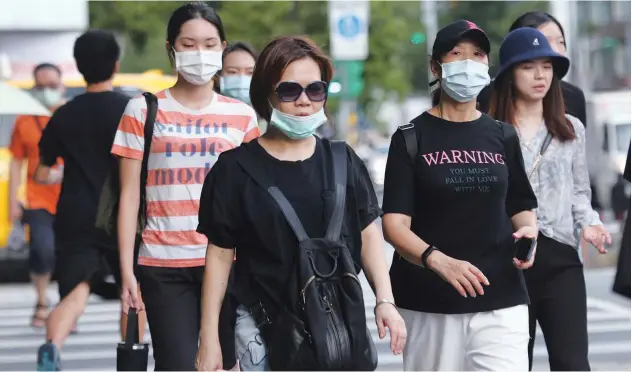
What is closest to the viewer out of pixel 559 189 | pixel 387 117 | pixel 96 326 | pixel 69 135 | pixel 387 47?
pixel 559 189

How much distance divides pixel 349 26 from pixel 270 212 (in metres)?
20.3

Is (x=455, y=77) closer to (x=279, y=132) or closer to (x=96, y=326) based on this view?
(x=279, y=132)

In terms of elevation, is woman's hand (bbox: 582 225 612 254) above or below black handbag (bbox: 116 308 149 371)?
above

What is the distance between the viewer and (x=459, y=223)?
5.28 metres

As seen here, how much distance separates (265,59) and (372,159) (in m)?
33.6

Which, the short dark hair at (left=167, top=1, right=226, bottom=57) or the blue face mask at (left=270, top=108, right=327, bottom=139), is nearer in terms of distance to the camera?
the blue face mask at (left=270, top=108, right=327, bottom=139)

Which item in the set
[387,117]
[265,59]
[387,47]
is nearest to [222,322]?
[265,59]

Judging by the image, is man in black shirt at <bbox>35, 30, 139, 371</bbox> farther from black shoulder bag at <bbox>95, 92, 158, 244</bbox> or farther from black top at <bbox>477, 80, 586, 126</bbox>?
black top at <bbox>477, 80, 586, 126</bbox>

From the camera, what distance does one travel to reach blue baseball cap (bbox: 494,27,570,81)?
6.09 meters

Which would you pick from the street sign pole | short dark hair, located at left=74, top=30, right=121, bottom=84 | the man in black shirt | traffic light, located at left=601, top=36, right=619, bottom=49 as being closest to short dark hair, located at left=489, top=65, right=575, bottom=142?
the man in black shirt

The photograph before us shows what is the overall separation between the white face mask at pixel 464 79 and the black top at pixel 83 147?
7.95 feet

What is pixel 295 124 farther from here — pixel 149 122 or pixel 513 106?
pixel 513 106

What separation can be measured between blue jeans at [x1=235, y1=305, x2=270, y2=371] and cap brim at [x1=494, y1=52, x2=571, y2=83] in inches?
81.4

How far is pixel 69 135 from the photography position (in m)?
7.39
